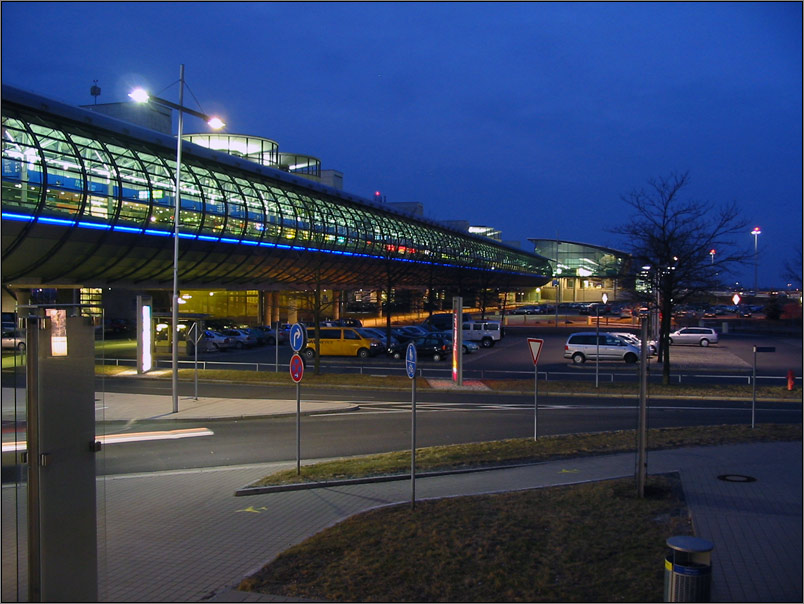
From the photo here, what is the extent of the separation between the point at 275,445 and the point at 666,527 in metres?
9.70

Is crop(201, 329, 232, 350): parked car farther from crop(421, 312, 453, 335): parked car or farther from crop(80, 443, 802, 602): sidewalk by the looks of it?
crop(80, 443, 802, 602): sidewalk

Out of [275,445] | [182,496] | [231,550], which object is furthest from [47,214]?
[231,550]

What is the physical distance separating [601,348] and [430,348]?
9.05m

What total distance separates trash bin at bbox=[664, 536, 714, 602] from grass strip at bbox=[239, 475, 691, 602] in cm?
67

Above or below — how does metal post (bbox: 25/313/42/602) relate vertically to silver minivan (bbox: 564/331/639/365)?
above

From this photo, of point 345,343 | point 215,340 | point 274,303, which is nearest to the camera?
point 345,343

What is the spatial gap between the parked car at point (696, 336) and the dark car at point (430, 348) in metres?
18.6

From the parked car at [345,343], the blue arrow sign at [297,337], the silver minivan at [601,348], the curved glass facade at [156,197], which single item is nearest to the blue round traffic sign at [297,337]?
the blue arrow sign at [297,337]

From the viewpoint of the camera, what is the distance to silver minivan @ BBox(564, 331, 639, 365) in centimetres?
3469

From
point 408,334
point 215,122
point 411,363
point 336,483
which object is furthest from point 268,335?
point 411,363

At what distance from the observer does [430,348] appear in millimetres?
36312

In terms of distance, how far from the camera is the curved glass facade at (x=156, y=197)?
29.5m

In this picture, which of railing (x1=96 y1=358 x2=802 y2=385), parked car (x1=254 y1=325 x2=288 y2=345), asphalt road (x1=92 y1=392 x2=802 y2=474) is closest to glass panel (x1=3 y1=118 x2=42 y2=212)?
railing (x1=96 y1=358 x2=802 y2=385)

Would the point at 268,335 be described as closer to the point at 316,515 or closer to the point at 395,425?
the point at 395,425
